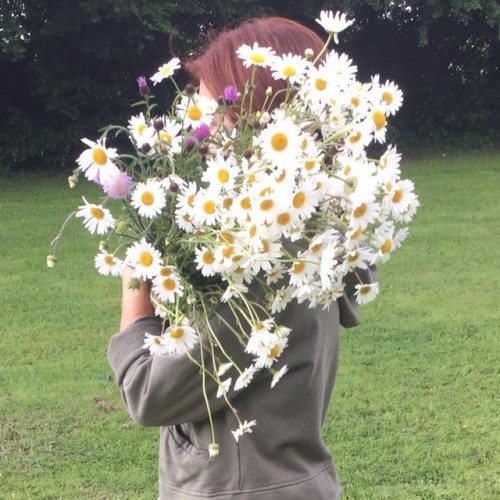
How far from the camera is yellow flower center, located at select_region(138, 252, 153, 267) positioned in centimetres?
129

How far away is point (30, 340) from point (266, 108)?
4692 millimetres

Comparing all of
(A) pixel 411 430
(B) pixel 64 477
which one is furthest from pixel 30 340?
(A) pixel 411 430

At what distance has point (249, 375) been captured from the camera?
136cm

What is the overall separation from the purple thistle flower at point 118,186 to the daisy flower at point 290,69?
0.96 ft

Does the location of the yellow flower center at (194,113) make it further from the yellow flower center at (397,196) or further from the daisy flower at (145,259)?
the yellow flower center at (397,196)

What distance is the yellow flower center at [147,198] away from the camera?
4.22 ft

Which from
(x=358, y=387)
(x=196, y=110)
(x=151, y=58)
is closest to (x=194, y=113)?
(x=196, y=110)

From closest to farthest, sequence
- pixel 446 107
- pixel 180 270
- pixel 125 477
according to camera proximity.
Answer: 1. pixel 180 270
2. pixel 125 477
3. pixel 446 107

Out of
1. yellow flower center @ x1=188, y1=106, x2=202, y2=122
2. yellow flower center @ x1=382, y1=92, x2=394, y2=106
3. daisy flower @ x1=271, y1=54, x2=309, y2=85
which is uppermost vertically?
daisy flower @ x1=271, y1=54, x2=309, y2=85

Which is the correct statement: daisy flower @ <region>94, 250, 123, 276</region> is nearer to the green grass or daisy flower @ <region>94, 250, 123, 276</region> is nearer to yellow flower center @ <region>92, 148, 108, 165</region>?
yellow flower center @ <region>92, 148, 108, 165</region>

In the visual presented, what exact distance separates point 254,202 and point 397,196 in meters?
0.24

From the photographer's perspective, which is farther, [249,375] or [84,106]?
[84,106]

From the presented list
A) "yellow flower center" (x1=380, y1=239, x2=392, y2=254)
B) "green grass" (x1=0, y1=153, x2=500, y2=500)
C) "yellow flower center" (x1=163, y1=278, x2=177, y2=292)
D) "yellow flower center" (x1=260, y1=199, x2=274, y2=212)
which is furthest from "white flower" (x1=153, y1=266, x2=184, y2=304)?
"green grass" (x1=0, y1=153, x2=500, y2=500)

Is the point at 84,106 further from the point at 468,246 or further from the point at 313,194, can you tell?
the point at 313,194
